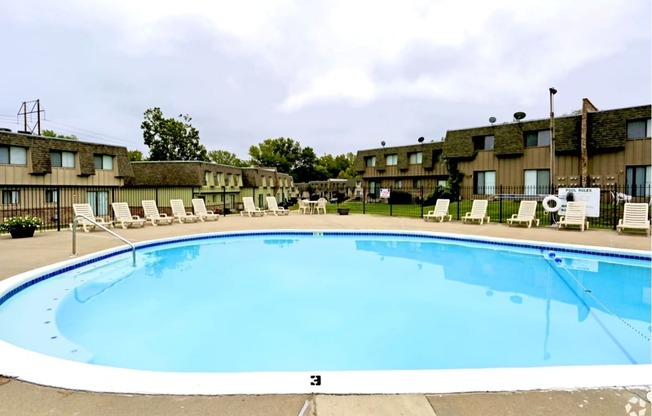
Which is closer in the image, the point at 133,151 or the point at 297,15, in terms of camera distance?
the point at 297,15

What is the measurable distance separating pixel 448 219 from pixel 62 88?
2474cm

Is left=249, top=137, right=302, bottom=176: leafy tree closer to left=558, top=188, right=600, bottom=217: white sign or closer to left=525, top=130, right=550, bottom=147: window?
left=525, top=130, right=550, bottom=147: window

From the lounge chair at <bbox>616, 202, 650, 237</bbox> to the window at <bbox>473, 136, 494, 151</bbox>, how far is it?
13.4m

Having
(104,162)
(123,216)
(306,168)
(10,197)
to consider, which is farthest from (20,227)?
(306,168)

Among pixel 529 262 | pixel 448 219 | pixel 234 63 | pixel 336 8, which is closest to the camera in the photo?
pixel 529 262

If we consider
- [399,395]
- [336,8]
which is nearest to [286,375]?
[399,395]

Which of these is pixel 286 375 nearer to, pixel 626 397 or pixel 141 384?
pixel 141 384

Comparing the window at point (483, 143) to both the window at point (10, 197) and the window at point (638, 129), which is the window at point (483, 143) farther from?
the window at point (10, 197)

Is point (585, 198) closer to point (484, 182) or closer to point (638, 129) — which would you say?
point (638, 129)

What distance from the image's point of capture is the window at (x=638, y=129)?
786 inches

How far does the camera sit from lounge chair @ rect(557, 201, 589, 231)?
14.0 m

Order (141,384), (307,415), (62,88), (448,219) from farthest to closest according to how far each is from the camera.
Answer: (62,88) → (448,219) → (141,384) → (307,415)

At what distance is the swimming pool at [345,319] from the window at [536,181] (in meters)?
14.8

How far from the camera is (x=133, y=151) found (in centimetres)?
5844
